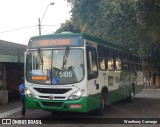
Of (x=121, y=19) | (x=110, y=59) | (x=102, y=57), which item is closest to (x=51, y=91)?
Result: (x=102, y=57)

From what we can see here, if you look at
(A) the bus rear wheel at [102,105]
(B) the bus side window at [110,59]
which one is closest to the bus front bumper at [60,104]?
(A) the bus rear wheel at [102,105]

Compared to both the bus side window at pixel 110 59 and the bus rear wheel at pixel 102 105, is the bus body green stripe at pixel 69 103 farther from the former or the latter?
the bus side window at pixel 110 59

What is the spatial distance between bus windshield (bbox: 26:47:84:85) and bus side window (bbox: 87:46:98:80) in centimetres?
39

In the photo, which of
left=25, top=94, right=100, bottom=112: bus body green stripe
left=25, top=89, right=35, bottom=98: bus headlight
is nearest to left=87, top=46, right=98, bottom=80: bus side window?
left=25, top=94, right=100, bottom=112: bus body green stripe

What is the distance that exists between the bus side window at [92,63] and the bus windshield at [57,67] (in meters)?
0.39

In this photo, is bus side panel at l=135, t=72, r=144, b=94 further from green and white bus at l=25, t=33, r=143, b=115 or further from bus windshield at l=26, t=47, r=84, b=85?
bus windshield at l=26, t=47, r=84, b=85

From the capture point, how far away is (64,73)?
12477mm

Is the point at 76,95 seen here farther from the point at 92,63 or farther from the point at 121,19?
the point at 121,19

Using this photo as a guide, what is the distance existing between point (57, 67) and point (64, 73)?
0.36m

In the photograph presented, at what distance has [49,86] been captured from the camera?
12578mm

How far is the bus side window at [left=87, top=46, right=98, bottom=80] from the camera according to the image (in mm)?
12819

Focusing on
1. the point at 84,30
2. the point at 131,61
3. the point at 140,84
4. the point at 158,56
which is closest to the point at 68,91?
the point at 131,61

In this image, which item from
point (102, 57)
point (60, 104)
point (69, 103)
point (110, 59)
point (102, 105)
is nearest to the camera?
point (69, 103)

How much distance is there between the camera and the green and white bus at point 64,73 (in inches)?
486
